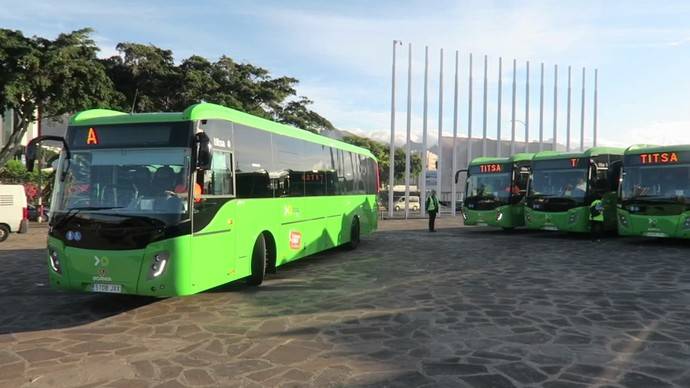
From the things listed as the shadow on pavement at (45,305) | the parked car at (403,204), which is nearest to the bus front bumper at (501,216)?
the shadow on pavement at (45,305)

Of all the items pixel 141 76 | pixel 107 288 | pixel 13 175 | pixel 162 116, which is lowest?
pixel 107 288

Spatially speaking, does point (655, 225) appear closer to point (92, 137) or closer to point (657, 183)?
point (657, 183)

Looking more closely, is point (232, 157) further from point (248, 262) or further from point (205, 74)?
point (205, 74)

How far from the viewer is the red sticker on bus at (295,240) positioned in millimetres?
11312

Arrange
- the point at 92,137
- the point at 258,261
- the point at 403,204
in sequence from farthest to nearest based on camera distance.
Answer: the point at 403,204
the point at 258,261
the point at 92,137

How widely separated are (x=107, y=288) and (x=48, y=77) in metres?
19.4

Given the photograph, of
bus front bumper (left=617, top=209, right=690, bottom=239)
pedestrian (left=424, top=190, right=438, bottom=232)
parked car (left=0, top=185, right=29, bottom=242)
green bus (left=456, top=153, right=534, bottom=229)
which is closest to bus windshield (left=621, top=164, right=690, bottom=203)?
bus front bumper (left=617, top=209, right=690, bottom=239)

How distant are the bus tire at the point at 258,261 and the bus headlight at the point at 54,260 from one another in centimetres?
300

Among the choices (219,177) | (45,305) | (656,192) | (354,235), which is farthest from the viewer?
(656,192)

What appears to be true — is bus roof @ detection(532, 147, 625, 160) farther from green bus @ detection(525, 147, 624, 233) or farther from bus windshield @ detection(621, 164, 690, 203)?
bus windshield @ detection(621, 164, 690, 203)

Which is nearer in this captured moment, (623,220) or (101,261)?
(101,261)

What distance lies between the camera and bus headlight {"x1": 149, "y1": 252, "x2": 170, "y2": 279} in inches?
285

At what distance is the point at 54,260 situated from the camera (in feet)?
25.2

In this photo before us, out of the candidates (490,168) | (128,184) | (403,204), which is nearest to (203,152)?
(128,184)
